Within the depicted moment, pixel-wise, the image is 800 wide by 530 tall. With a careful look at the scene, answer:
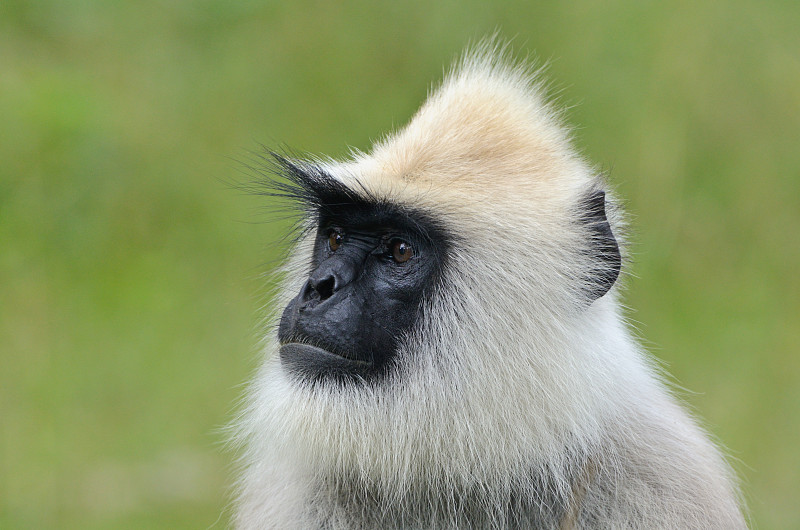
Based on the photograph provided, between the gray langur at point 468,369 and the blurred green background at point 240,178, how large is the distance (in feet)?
11.3

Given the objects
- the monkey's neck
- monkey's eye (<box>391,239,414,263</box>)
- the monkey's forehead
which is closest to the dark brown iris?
monkey's eye (<box>391,239,414,263</box>)

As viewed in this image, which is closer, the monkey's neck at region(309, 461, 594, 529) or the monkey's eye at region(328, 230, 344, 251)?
the monkey's neck at region(309, 461, 594, 529)

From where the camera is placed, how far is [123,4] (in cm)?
856

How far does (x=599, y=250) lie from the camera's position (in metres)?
3.21

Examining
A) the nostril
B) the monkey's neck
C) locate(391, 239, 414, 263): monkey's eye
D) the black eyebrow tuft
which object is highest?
the black eyebrow tuft

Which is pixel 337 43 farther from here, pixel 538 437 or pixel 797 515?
pixel 538 437

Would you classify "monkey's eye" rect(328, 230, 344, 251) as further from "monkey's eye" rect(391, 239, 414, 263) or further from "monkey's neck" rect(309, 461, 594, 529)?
"monkey's neck" rect(309, 461, 594, 529)

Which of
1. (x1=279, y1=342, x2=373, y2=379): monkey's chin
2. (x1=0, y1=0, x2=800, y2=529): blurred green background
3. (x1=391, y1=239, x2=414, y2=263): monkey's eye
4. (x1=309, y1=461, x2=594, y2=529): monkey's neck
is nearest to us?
(x1=279, y1=342, x2=373, y2=379): monkey's chin

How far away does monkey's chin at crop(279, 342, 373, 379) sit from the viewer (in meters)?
2.94

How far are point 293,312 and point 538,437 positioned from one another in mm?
789

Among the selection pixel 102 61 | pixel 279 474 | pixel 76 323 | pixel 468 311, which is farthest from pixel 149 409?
pixel 468 311

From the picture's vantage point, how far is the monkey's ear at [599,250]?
3.18m

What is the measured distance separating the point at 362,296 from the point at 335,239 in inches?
Result: 14.7

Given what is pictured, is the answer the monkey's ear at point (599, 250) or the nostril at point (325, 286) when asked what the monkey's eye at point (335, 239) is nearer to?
the nostril at point (325, 286)
